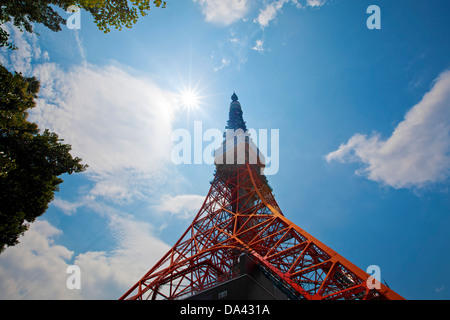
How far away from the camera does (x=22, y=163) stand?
8.27 m

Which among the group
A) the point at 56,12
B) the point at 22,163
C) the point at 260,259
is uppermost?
the point at 56,12

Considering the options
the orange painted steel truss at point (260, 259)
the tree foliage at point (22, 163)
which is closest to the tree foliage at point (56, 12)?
the tree foliage at point (22, 163)

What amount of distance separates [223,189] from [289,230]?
30.2 feet

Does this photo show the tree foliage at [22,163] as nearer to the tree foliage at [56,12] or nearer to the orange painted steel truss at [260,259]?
the tree foliage at [56,12]

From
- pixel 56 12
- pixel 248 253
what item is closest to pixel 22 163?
pixel 56 12

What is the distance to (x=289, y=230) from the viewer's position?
10992 millimetres

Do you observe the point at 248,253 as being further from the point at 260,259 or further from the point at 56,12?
the point at 56,12

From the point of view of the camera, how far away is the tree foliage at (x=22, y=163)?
6.86 meters
